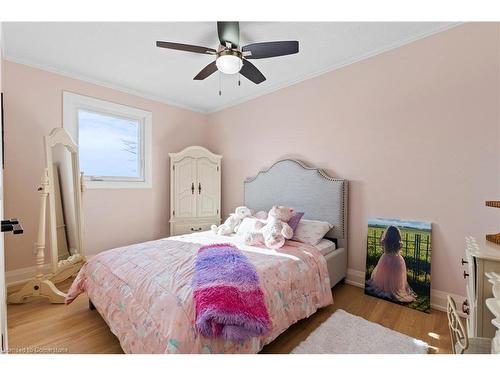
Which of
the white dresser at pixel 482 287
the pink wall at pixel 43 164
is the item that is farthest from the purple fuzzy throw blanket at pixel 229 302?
the pink wall at pixel 43 164

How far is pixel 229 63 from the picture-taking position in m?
1.80

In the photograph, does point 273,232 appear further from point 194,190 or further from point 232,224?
point 194,190

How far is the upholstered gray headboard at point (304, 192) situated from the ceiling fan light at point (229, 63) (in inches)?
58.0

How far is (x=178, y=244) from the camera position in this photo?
2256 millimetres

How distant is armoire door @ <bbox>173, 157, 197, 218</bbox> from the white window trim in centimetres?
45

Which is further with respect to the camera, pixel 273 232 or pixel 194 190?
pixel 194 190

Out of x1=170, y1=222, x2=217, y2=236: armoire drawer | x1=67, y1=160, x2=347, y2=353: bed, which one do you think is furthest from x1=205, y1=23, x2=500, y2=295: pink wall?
x1=170, y1=222, x2=217, y2=236: armoire drawer

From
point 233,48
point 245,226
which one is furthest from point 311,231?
point 233,48

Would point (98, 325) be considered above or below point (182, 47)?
below

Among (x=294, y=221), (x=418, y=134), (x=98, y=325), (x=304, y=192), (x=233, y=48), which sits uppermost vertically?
(x=233, y=48)

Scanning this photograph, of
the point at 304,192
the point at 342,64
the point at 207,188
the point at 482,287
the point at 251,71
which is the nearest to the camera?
the point at 482,287

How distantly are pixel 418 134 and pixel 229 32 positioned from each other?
1.95 meters
